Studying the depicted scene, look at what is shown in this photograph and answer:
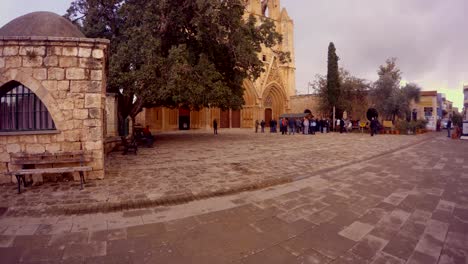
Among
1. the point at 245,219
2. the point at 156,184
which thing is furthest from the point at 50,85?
the point at 245,219

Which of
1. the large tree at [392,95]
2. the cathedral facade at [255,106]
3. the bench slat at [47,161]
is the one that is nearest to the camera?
the bench slat at [47,161]

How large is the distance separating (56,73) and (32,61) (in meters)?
0.54

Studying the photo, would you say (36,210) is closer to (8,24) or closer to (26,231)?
(26,231)

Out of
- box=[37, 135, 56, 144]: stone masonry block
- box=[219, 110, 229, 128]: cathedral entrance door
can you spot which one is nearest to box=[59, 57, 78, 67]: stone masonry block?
box=[37, 135, 56, 144]: stone masonry block

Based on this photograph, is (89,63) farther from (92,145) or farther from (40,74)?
(92,145)

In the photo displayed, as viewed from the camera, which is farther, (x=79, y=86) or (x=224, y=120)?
(x=224, y=120)

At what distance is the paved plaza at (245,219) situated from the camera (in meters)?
2.67

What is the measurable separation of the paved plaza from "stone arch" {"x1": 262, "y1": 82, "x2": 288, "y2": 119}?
3008cm

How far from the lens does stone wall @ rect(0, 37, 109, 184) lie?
5418mm

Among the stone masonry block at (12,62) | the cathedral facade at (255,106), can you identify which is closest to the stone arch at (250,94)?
the cathedral facade at (255,106)

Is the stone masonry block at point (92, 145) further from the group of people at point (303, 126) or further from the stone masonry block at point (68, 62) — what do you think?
the group of people at point (303, 126)

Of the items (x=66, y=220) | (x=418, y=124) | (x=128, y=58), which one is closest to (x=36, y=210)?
(x=66, y=220)

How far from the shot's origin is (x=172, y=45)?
11.9m

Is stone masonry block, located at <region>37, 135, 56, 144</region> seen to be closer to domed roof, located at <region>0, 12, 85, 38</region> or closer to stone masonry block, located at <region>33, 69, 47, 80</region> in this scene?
stone masonry block, located at <region>33, 69, 47, 80</region>
